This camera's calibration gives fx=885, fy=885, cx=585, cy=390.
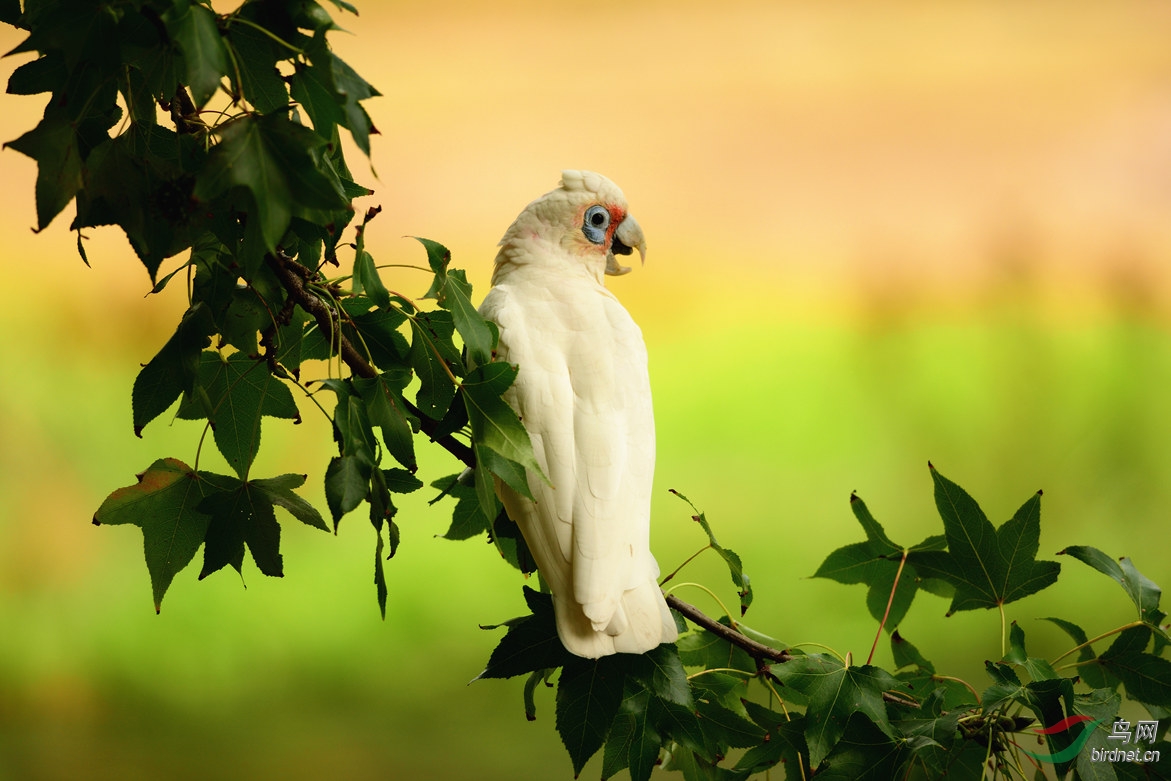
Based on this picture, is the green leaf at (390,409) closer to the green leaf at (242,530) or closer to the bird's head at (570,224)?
the green leaf at (242,530)

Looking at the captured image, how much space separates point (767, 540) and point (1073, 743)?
52.5 inches

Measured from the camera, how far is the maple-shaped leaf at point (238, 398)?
950mm

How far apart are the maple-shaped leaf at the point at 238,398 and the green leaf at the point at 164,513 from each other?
0.16 feet

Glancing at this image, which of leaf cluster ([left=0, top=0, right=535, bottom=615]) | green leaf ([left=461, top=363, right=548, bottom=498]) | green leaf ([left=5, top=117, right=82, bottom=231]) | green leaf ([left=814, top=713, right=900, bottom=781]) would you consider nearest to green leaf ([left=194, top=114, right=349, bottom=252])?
Answer: leaf cluster ([left=0, top=0, right=535, bottom=615])

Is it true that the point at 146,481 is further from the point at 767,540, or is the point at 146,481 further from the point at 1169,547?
the point at 1169,547

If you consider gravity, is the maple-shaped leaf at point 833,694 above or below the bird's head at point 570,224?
below

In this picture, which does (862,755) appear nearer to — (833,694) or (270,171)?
(833,694)

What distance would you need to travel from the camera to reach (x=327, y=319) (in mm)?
843

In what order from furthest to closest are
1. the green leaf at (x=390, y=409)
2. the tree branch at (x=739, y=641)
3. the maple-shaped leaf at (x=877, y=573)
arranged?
1. the maple-shaped leaf at (x=877, y=573)
2. the tree branch at (x=739, y=641)
3. the green leaf at (x=390, y=409)

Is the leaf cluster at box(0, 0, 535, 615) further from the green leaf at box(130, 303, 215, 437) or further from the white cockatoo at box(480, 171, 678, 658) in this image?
the white cockatoo at box(480, 171, 678, 658)

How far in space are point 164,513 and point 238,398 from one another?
142 mm

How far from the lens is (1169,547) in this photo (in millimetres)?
2285

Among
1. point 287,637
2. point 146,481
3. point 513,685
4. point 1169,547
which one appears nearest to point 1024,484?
point 1169,547

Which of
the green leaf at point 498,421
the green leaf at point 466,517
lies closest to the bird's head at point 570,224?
the green leaf at point 466,517
